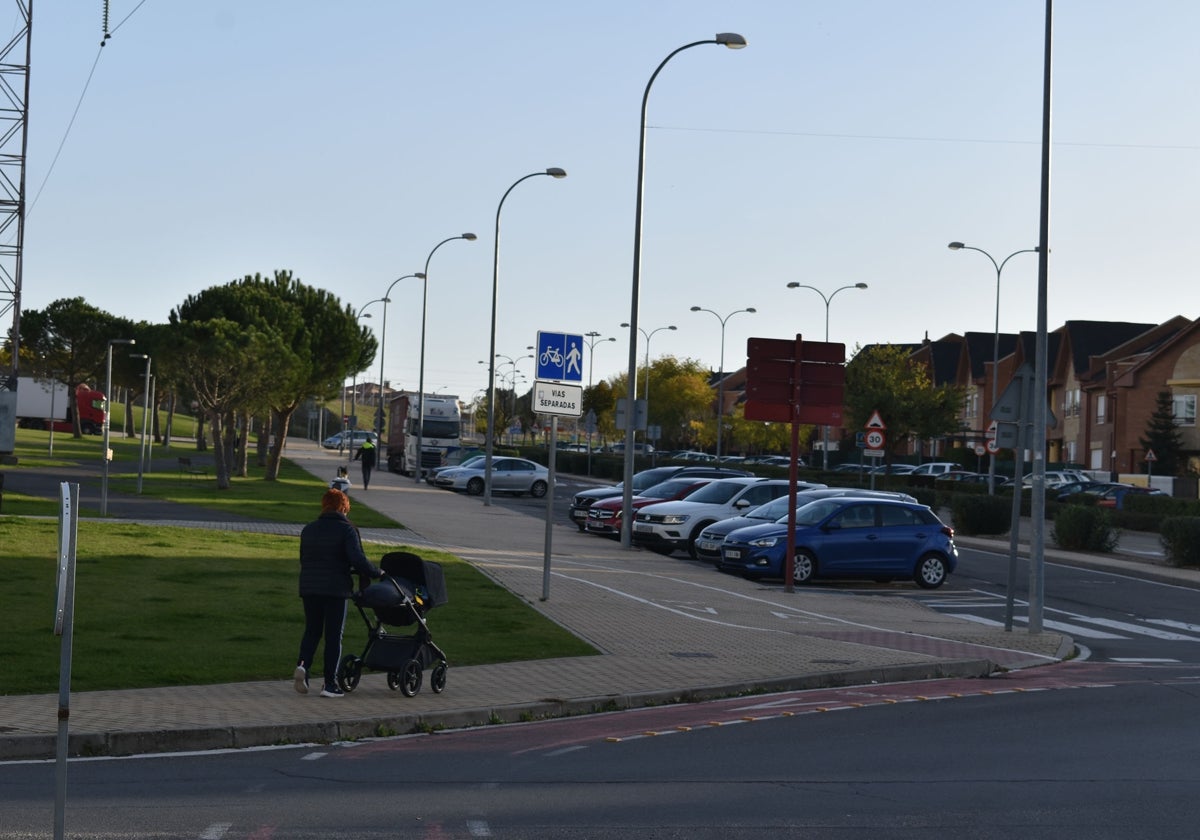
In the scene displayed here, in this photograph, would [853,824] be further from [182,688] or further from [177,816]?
[182,688]

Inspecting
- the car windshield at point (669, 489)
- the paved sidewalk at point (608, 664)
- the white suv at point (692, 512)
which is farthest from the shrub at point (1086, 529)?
the car windshield at point (669, 489)

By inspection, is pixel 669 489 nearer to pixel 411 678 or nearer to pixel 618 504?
pixel 618 504

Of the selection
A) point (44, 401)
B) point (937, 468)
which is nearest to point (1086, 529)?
point (937, 468)

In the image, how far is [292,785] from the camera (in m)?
8.67

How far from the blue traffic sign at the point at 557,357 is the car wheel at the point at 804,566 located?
24.9 ft

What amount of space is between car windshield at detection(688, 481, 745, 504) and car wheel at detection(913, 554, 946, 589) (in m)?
6.49

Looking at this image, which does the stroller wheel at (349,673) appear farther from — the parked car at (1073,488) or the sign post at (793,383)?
the parked car at (1073,488)

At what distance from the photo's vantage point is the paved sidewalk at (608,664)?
1005 cm

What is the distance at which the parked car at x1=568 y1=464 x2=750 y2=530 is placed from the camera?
118 feet

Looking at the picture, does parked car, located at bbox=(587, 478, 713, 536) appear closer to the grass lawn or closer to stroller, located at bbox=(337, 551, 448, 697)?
the grass lawn

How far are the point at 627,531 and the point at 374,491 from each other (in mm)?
21194

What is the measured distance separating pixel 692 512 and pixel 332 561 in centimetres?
1985

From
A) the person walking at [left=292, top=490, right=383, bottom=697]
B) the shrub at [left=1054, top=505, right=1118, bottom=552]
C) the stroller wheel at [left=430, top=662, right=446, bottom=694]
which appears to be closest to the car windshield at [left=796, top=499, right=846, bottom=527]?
the shrub at [left=1054, top=505, right=1118, bottom=552]

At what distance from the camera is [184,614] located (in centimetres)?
1568
